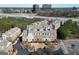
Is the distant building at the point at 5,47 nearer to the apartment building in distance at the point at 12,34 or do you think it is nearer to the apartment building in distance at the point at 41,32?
the apartment building in distance at the point at 12,34

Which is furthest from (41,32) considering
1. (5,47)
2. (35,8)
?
(5,47)

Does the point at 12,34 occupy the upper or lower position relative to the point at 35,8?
lower

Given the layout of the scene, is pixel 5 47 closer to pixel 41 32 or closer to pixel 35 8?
pixel 41 32

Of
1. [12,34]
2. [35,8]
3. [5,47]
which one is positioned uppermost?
[35,8]

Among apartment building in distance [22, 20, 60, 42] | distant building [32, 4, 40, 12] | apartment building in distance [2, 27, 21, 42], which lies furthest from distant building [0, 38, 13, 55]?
distant building [32, 4, 40, 12]

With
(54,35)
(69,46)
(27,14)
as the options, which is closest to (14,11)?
(27,14)

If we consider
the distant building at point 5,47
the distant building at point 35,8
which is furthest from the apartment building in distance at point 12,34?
the distant building at point 35,8

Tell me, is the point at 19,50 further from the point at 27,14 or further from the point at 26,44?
the point at 27,14

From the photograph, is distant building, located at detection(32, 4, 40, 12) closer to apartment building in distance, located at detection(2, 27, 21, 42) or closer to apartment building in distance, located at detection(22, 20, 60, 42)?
apartment building in distance, located at detection(22, 20, 60, 42)
